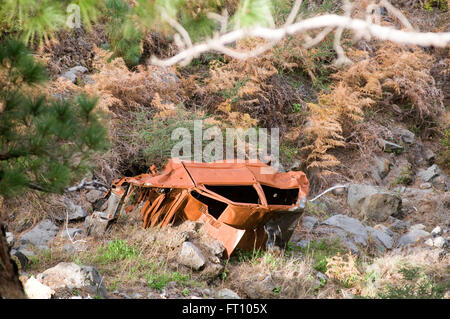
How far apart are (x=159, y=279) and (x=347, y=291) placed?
2.24 meters

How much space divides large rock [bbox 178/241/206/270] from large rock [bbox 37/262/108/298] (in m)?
1.04

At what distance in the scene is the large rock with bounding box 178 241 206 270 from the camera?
16.7ft

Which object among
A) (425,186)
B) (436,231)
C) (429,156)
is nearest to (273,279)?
(436,231)

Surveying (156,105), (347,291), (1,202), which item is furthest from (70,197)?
(347,291)

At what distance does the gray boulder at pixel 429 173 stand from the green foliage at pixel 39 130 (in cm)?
815

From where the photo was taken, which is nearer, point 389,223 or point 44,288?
point 44,288

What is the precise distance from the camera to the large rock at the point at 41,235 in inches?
242

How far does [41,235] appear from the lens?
636 cm

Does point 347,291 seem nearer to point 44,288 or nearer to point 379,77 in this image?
point 44,288

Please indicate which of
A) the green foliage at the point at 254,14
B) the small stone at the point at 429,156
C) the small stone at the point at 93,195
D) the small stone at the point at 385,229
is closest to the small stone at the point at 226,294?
the green foliage at the point at 254,14

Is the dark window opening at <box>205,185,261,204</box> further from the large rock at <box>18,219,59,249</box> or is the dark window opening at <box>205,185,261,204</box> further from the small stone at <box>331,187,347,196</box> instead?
the small stone at <box>331,187,347,196</box>

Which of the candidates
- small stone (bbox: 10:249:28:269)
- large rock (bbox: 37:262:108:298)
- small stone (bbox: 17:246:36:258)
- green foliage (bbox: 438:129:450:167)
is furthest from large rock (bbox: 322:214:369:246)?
small stone (bbox: 10:249:28:269)

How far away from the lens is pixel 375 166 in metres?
9.78

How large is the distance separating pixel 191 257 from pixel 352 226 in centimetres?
339
